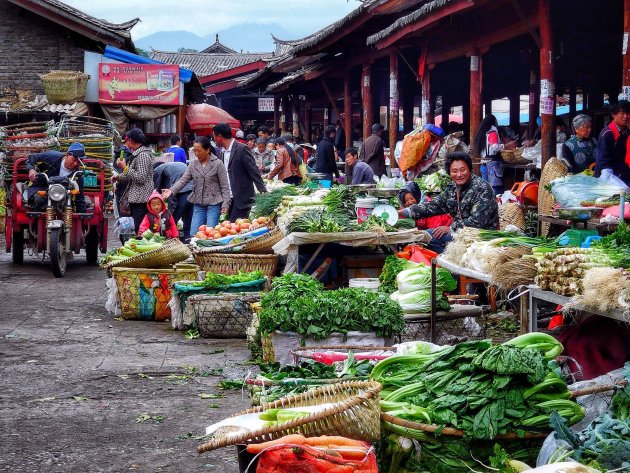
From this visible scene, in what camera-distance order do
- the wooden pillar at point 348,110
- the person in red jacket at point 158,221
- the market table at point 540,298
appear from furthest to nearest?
1. the wooden pillar at point 348,110
2. the person in red jacket at point 158,221
3. the market table at point 540,298

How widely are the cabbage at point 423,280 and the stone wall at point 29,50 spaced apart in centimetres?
2203

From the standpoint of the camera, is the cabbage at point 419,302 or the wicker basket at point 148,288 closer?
the cabbage at point 419,302

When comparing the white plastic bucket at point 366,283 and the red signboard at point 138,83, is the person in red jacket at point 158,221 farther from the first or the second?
the red signboard at point 138,83

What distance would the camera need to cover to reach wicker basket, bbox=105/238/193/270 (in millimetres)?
11297

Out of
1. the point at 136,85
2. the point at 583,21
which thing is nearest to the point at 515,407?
the point at 583,21

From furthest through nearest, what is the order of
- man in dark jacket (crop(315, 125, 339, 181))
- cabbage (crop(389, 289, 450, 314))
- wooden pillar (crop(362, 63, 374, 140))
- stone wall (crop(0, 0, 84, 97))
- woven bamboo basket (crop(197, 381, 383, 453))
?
stone wall (crop(0, 0, 84, 97)) → wooden pillar (crop(362, 63, 374, 140)) → man in dark jacket (crop(315, 125, 339, 181)) → cabbage (crop(389, 289, 450, 314)) → woven bamboo basket (crop(197, 381, 383, 453))

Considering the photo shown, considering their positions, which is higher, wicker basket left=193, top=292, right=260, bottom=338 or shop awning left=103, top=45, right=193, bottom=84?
shop awning left=103, top=45, right=193, bottom=84

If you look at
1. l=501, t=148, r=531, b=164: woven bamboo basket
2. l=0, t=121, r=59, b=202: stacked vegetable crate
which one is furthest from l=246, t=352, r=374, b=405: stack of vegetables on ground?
l=0, t=121, r=59, b=202: stacked vegetable crate

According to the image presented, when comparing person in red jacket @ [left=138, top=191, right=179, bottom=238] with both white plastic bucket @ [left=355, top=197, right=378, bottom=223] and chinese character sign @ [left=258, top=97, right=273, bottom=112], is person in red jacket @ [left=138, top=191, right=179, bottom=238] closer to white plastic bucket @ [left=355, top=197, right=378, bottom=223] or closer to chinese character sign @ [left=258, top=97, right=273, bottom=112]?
white plastic bucket @ [left=355, top=197, right=378, bottom=223]

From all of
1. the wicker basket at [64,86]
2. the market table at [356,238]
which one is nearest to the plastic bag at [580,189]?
the market table at [356,238]

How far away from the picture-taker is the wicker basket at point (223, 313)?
10.2 metres

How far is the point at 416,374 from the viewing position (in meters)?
5.47

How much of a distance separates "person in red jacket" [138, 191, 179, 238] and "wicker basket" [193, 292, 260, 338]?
109 inches

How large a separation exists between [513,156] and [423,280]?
25.3 ft
